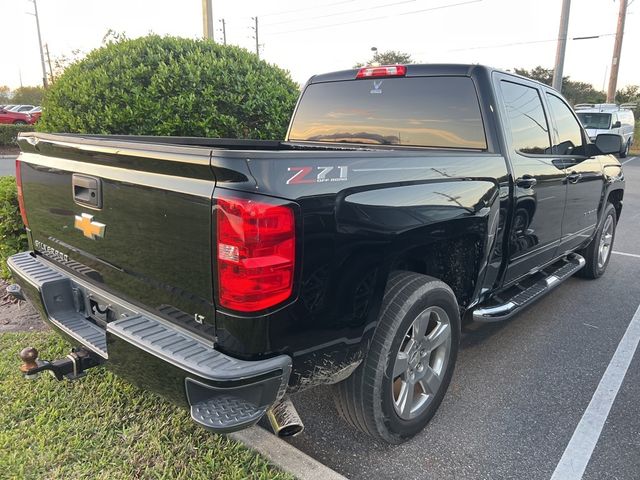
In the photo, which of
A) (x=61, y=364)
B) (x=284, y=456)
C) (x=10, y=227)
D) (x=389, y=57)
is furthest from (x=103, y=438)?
A: (x=389, y=57)

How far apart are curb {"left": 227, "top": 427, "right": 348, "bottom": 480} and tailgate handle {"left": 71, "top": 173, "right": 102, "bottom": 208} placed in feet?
4.49

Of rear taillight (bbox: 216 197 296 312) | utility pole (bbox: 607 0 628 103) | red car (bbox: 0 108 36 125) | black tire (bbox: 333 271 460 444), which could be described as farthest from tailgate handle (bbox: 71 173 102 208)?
red car (bbox: 0 108 36 125)

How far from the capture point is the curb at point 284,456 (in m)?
2.30

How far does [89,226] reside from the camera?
236cm

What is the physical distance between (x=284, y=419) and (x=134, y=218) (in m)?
1.10

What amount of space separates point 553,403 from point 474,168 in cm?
154

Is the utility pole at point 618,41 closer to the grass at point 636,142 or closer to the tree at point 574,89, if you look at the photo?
the grass at point 636,142

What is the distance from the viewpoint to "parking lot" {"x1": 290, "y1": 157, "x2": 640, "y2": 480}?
8.18ft

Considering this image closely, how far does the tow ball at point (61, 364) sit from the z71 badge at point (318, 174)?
135 cm

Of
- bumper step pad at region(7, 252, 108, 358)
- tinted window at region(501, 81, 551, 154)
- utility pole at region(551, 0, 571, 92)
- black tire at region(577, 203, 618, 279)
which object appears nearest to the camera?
bumper step pad at region(7, 252, 108, 358)

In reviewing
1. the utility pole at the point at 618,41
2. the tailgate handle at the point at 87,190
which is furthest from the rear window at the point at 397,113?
the utility pole at the point at 618,41

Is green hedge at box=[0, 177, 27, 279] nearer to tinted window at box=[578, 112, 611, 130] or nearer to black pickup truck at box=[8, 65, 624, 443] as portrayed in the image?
black pickup truck at box=[8, 65, 624, 443]

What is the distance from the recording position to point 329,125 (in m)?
3.89

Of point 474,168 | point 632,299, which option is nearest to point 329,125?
point 474,168
